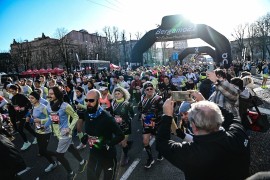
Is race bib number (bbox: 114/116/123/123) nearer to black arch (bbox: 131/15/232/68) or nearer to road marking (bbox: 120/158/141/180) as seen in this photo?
road marking (bbox: 120/158/141/180)

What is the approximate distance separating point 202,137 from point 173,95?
82cm

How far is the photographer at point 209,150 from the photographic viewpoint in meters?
1.90

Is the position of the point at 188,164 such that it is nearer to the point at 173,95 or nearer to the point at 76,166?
the point at 173,95

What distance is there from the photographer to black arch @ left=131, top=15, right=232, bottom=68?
1415 cm

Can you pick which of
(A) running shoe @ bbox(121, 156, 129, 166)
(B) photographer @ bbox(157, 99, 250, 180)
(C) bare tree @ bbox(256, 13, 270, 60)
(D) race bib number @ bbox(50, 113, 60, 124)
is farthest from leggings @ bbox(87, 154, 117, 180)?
(C) bare tree @ bbox(256, 13, 270, 60)

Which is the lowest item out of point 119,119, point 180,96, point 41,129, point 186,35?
point 41,129

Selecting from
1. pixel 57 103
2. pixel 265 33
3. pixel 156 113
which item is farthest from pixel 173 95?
pixel 265 33

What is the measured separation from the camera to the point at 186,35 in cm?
1560

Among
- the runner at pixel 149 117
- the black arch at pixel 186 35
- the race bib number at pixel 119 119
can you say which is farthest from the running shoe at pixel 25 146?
the black arch at pixel 186 35

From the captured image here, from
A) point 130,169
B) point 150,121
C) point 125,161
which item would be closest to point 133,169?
point 130,169

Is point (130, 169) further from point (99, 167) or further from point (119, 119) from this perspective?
point (99, 167)

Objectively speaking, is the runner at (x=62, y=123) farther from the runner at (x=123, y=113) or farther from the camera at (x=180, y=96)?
the camera at (x=180, y=96)

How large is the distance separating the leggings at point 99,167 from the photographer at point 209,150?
1720 millimetres

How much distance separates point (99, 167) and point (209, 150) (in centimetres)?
219
